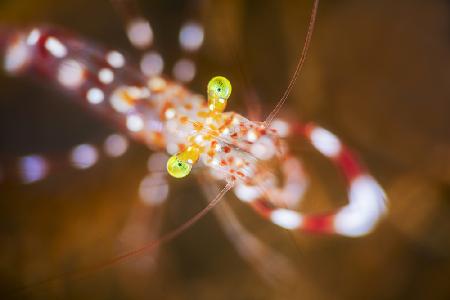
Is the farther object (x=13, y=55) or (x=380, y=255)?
(x=13, y=55)

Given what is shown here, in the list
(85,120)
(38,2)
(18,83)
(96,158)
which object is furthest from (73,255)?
(38,2)

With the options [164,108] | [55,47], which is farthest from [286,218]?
[55,47]

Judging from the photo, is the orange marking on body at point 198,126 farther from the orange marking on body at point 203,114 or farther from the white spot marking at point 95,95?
the white spot marking at point 95,95

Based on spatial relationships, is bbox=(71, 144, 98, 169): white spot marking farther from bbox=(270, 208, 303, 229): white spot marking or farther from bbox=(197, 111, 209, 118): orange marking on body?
bbox=(270, 208, 303, 229): white spot marking

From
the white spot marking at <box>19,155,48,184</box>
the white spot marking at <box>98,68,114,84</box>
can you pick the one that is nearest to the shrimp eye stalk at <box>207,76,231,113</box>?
the white spot marking at <box>98,68,114,84</box>

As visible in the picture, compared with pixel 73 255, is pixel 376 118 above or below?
below

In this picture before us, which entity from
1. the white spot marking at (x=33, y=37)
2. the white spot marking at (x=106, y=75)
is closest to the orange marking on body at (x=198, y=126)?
the white spot marking at (x=106, y=75)

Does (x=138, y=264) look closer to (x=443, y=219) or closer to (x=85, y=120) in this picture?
(x=85, y=120)

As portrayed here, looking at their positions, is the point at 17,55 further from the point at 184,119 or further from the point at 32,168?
the point at 184,119
